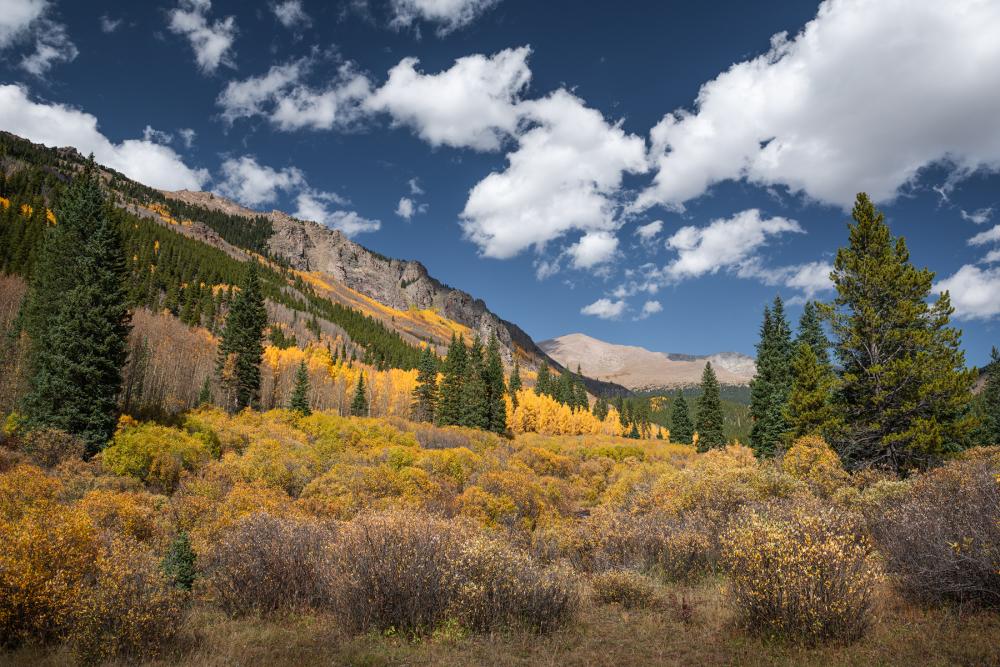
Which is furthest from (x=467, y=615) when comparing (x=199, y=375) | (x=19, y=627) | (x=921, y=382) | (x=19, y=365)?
(x=199, y=375)

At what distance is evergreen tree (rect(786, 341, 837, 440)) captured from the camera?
22328mm

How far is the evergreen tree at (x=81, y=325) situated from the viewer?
2612 cm

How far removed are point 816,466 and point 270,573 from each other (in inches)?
750

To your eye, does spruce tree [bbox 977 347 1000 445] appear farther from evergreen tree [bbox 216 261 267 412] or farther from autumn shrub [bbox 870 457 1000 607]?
evergreen tree [bbox 216 261 267 412]

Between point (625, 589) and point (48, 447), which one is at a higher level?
point (48, 447)

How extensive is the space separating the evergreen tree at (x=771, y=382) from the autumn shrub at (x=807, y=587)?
95.4ft

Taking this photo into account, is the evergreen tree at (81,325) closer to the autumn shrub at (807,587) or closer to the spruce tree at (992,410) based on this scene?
the autumn shrub at (807,587)

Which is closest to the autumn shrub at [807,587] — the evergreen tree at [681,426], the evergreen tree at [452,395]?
the evergreen tree at [452,395]

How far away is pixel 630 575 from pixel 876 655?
494cm

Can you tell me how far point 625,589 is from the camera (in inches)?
422

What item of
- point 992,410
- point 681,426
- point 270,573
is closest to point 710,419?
point 681,426

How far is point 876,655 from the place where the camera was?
Result: 6.74 m

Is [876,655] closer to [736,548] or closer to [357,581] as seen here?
[736,548]

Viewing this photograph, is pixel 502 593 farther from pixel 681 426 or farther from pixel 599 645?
pixel 681 426
